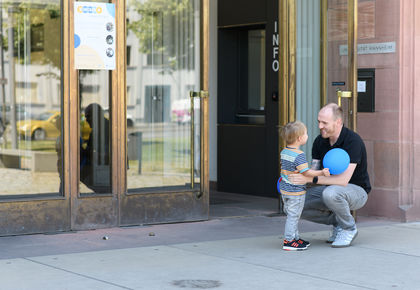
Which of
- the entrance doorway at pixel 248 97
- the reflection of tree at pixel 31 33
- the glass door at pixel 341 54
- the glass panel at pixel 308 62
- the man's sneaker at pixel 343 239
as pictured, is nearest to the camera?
the man's sneaker at pixel 343 239

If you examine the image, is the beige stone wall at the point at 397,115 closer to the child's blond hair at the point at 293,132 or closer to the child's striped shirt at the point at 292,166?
the child's striped shirt at the point at 292,166

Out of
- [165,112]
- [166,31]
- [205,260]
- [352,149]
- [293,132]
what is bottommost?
[205,260]

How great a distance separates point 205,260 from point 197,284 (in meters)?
0.89

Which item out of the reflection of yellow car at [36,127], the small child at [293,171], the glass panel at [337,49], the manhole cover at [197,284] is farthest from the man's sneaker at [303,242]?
the reflection of yellow car at [36,127]

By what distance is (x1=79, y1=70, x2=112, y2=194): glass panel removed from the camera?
26.1 ft

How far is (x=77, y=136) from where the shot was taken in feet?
25.5

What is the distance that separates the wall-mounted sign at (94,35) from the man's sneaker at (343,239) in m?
2.89

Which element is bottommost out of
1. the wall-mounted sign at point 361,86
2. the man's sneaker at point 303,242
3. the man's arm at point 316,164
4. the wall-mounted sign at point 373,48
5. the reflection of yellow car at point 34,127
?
the man's sneaker at point 303,242

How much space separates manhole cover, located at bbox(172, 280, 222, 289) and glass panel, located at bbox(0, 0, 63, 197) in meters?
5.08

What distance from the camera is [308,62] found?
952 cm

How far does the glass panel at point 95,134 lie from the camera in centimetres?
797

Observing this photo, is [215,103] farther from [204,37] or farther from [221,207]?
[204,37]

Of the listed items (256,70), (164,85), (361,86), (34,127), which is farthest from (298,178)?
(34,127)

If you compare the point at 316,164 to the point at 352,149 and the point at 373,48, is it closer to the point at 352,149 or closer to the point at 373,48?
the point at 352,149
